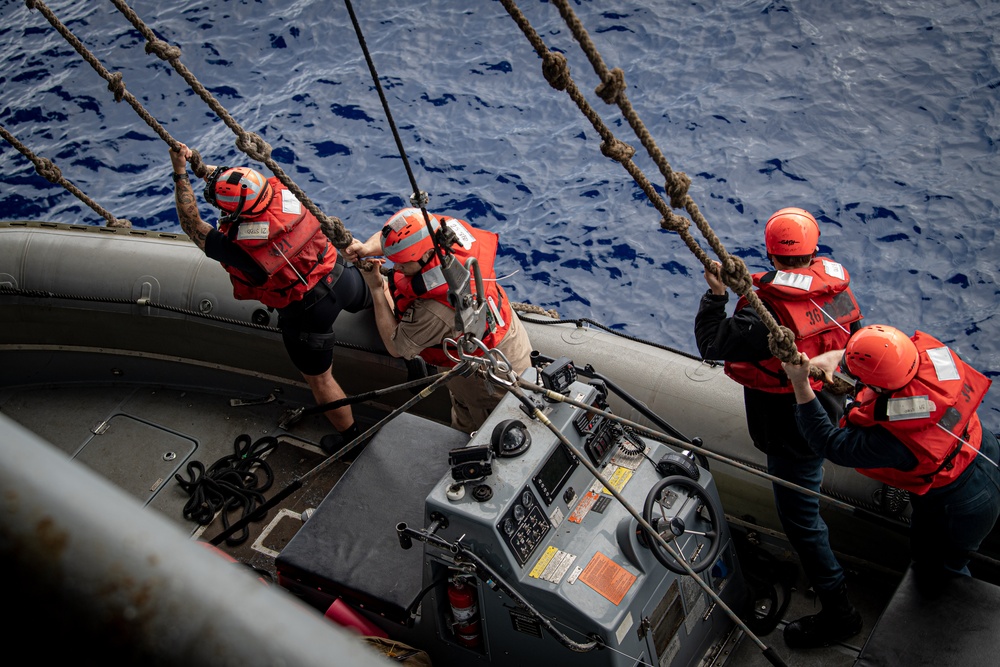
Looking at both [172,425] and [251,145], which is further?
[172,425]

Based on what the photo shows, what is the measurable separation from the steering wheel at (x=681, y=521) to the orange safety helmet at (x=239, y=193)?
7.24 ft

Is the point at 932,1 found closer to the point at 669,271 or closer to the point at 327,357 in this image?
the point at 669,271

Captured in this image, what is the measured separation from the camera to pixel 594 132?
834 cm

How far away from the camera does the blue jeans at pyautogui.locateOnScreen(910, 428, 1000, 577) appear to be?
295cm

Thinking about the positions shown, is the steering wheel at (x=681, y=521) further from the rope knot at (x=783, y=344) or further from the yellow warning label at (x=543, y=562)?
the rope knot at (x=783, y=344)

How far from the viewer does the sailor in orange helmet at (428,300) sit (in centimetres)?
362

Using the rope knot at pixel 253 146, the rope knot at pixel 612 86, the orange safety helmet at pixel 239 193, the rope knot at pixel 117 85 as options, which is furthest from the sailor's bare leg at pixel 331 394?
the rope knot at pixel 612 86

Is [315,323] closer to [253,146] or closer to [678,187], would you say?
[253,146]

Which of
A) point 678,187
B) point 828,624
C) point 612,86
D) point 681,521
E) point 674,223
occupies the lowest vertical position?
point 828,624

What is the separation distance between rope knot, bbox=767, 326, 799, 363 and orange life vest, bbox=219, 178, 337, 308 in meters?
2.04

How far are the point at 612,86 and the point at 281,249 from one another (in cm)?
229

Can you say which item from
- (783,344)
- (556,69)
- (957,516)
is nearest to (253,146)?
(556,69)

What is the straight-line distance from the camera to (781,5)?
8.65 meters

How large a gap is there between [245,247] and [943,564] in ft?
10.2
